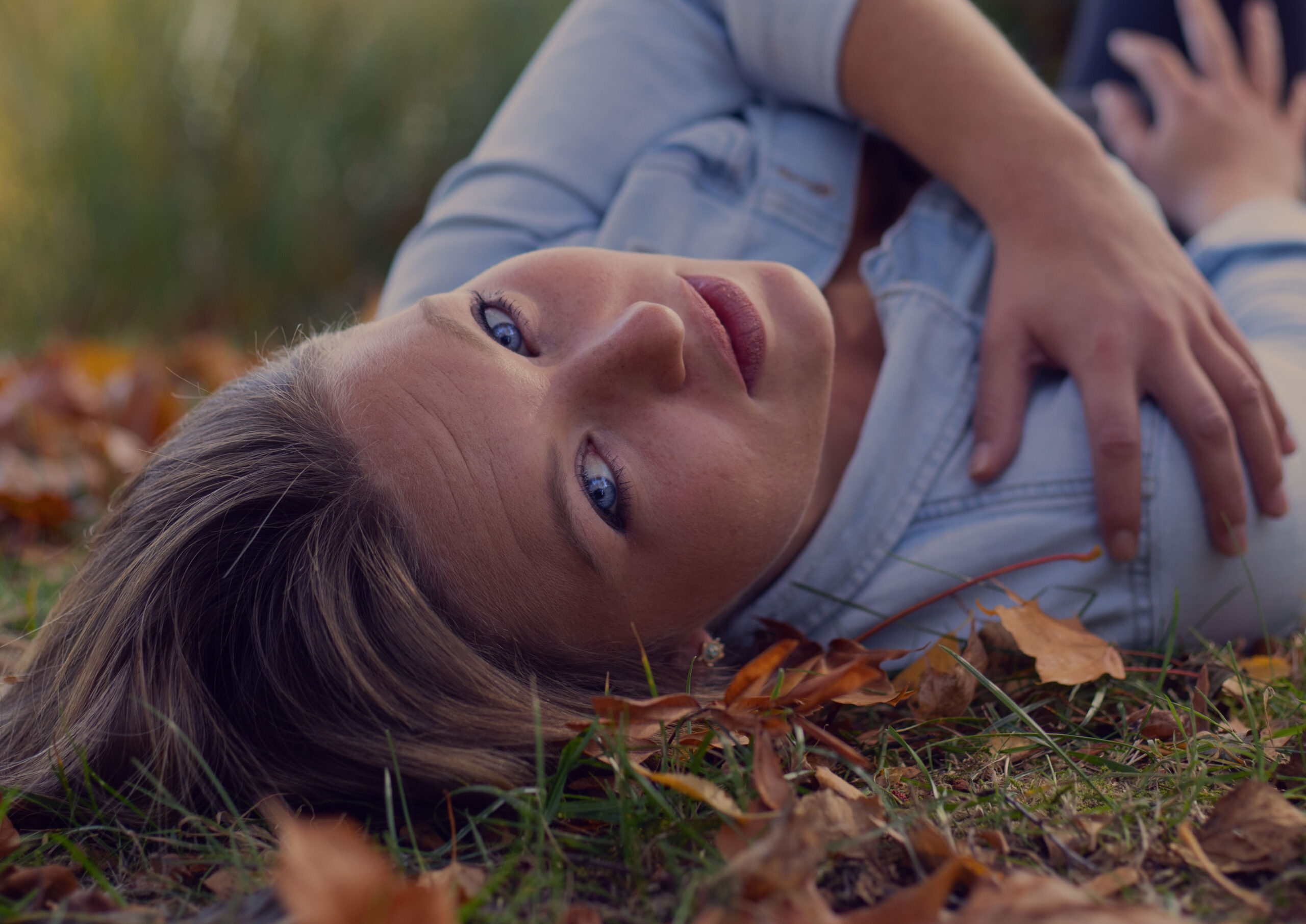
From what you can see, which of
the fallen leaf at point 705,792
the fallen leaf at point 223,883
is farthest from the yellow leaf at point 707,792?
the fallen leaf at point 223,883

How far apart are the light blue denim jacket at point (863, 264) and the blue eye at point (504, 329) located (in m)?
0.70

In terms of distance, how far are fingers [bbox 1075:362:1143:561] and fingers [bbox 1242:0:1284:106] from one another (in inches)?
74.8

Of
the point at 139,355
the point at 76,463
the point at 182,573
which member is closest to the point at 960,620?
the point at 182,573

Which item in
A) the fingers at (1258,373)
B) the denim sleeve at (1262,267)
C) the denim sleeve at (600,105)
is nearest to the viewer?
the fingers at (1258,373)

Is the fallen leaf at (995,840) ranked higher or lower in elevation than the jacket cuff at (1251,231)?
lower

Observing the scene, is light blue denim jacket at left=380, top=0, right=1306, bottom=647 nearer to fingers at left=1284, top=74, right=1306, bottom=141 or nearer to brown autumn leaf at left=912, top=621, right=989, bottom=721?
brown autumn leaf at left=912, top=621, right=989, bottom=721

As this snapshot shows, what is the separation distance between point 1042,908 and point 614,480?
865 millimetres

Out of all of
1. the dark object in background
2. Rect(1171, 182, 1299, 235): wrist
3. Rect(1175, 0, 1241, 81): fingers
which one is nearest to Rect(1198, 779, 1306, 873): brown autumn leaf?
Rect(1171, 182, 1299, 235): wrist

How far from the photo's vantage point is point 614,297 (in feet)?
5.52

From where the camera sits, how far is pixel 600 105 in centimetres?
252

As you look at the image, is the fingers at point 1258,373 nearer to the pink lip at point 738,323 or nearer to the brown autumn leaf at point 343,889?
the pink lip at point 738,323

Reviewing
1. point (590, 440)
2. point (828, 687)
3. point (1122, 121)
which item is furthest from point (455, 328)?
point (1122, 121)

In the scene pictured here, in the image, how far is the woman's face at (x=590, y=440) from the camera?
150cm

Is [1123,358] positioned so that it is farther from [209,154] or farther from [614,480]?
[209,154]
